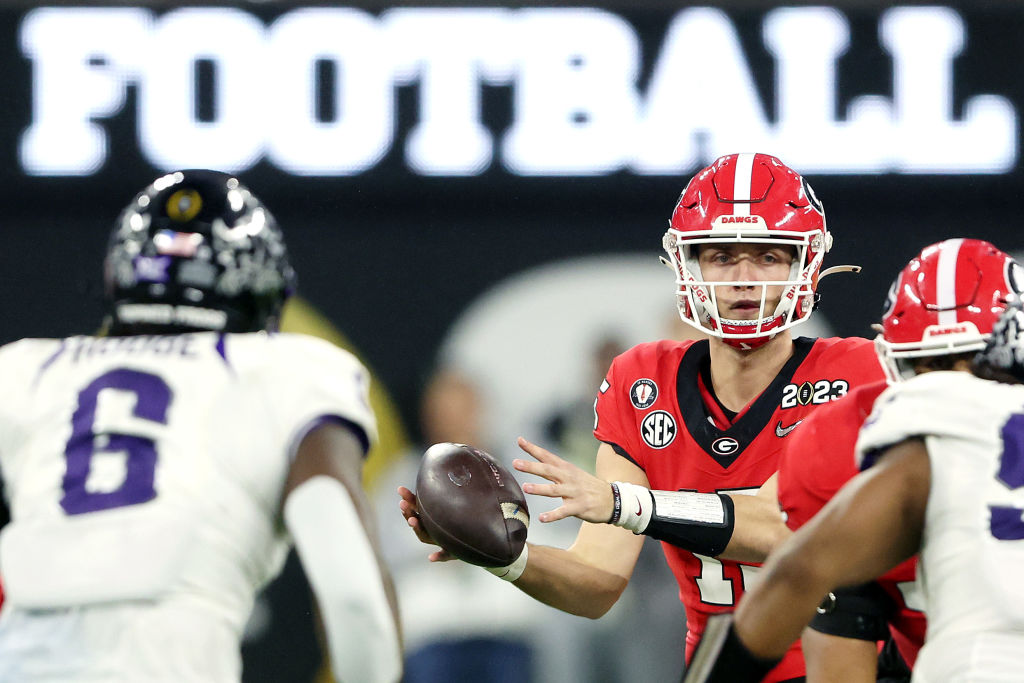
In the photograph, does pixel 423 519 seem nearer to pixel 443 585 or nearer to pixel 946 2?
pixel 443 585

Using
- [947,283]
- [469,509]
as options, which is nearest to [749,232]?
[947,283]

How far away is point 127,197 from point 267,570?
373 centimetres

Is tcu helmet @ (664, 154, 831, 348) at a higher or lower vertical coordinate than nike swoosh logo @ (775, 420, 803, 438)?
higher

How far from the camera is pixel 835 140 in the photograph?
566 cm

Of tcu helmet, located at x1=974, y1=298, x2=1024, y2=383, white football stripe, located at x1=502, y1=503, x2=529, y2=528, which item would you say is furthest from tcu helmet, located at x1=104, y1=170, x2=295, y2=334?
tcu helmet, located at x1=974, y1=298, x2=1024, y2=383

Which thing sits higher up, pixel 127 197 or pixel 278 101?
pixel 278 101

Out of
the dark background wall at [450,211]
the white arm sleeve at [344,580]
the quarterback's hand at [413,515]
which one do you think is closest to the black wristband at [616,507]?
the quarterback's hand at [413,515]

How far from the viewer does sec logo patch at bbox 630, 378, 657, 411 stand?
11.1 ft

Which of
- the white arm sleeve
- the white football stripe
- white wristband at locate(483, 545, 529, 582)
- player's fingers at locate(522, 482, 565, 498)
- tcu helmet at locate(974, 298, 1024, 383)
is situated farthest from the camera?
white wristband at locate(483, 545, 529, 582)

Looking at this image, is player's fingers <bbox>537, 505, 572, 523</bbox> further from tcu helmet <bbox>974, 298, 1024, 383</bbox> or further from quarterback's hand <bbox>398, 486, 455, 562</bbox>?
tcu helmet <bbox>974, 298, 1024, 383</bbox>

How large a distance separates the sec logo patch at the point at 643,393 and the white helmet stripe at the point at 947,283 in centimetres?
96

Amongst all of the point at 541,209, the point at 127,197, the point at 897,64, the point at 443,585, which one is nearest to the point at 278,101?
the point at 127,197

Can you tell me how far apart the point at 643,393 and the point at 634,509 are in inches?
19.9

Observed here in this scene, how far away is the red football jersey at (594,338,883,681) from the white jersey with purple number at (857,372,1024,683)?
3.37 ft
